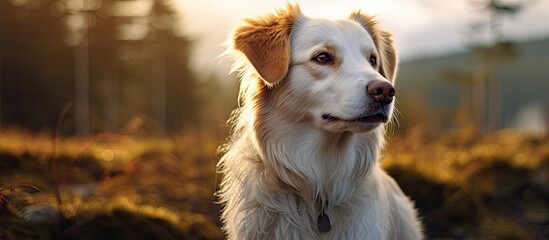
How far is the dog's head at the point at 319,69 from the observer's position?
366 cm

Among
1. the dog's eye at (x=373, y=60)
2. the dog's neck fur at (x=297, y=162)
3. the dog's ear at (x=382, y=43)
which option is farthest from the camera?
the dog's ear at (x=382, y=43)

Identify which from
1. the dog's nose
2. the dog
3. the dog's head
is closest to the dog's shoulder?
the dog

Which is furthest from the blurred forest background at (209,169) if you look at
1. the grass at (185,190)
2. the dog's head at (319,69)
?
the dog's head at (319,69)

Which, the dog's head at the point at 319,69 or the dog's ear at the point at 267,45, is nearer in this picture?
the dog's head at the point at 319,69

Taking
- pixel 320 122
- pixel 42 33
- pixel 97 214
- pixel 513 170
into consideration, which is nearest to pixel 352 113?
pixel 320 122

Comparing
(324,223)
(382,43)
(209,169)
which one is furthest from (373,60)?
(209,169)

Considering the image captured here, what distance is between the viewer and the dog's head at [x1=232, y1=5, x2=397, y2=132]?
3656 mm

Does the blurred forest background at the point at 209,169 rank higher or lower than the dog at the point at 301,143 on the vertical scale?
lower

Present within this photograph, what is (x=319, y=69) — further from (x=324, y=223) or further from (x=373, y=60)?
(x=324, y=223)

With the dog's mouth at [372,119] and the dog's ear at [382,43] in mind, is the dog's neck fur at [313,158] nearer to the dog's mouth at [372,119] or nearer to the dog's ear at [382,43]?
the dog's mouth at [372,119]

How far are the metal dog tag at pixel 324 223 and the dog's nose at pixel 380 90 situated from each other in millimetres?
888

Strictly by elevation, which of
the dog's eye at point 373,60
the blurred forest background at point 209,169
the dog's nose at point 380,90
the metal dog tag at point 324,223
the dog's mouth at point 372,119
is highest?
the dog's nose at point 380,90

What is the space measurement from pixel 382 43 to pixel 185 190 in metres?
3.38

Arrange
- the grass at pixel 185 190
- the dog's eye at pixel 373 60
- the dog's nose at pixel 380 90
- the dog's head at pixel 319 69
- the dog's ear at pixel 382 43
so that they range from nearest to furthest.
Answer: the dog's nose at pixel 380 90 → the dog's head at pixel 319 69 → the dog's eye at pixel 373 60 → the dog's ear at pixel 382 43 → the grass at pixel 185 190
